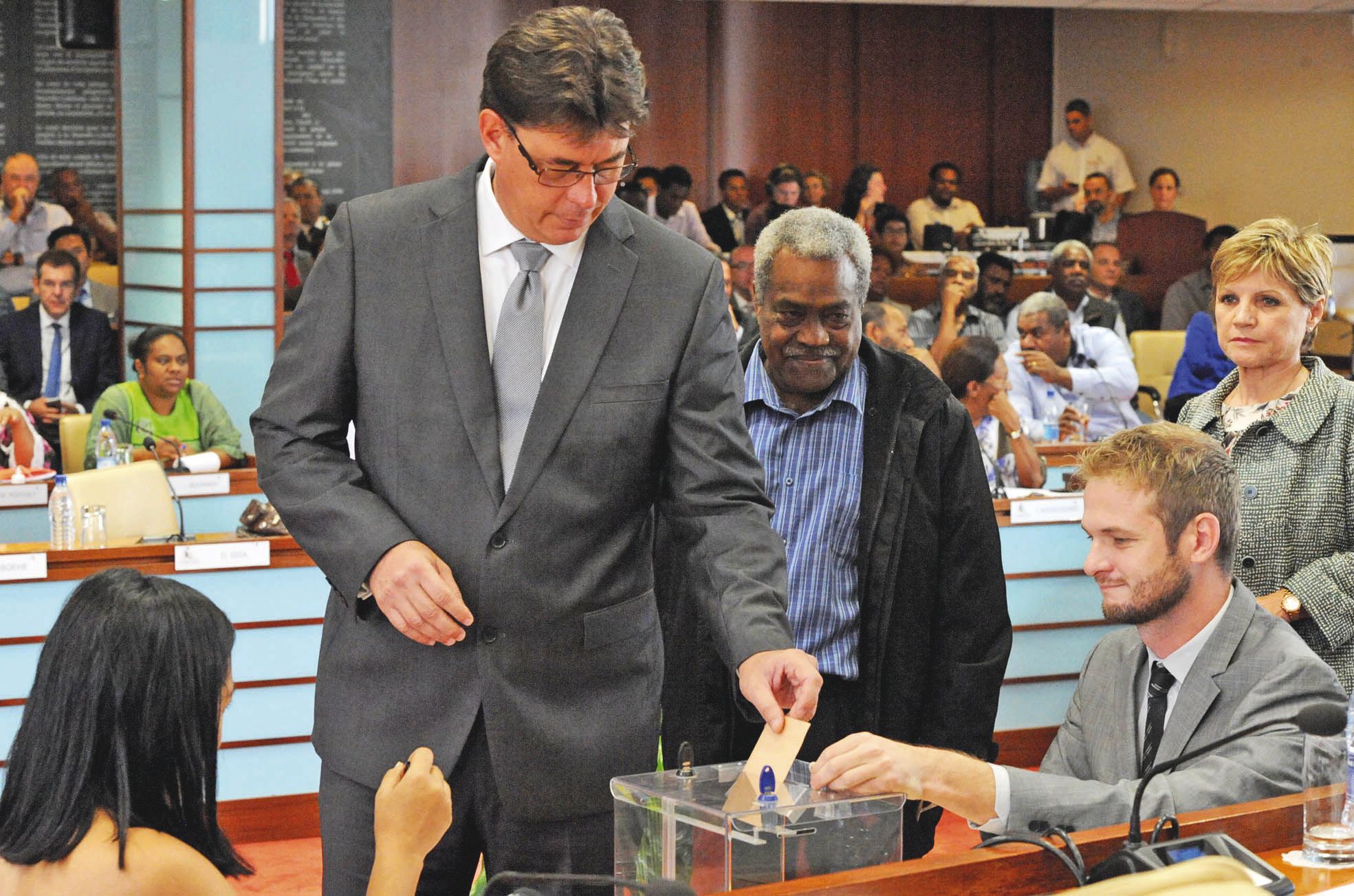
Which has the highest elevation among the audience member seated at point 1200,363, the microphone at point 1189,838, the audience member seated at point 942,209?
the audience member seated at point 942,209

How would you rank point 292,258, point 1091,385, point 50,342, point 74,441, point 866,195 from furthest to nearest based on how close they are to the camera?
point 866,195
point 292,258
point 50,342
point 1091,385
point 74,441

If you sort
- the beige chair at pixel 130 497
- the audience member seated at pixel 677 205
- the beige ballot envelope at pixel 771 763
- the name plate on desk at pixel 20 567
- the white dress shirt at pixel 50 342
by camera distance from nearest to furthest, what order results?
the beige ballot envelope at pixel 771 763 < the name plate on desk at pixel 20 567 < the beige chair at pixel 130 497 < the white dress shirt at pixel 50 342 < the audience member seated at pixel 677 205

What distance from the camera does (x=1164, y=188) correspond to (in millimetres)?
11070

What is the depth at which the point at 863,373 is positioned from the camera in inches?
97.7

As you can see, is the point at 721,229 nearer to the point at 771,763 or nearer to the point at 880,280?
the point at 880,280

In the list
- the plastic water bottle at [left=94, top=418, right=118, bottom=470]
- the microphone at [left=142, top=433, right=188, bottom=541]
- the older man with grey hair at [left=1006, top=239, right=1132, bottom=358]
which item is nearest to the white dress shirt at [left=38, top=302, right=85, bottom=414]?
the microphone at [left=142, top=433, right=188, bottom=541]

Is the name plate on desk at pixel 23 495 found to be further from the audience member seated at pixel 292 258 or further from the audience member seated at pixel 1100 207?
the audience member seated at pixel 1100 207

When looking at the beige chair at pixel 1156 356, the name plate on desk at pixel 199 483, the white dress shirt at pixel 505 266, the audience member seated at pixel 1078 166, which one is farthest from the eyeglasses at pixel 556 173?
the audience member seated at pixel 1078 166

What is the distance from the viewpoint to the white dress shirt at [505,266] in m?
1.77

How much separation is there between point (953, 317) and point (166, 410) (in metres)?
3.51

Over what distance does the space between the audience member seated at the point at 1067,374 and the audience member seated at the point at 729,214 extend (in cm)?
430

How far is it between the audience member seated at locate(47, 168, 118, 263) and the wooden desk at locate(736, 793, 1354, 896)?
943cm

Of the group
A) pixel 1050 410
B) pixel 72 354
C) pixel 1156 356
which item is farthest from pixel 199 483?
pixel 1156 356

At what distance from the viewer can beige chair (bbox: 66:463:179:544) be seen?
4.14 metres
